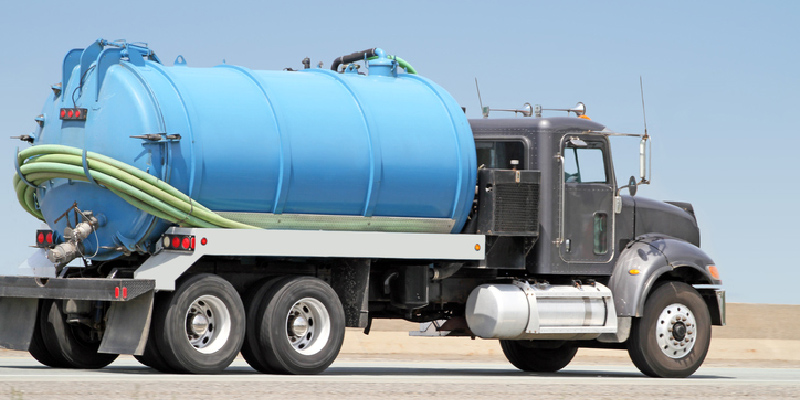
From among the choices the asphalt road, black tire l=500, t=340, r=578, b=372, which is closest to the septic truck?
the asphalt road

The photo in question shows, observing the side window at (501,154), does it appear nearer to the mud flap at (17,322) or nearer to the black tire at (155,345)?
the black tire at (155,345)

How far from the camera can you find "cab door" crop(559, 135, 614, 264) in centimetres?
1753

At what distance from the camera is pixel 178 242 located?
14.8 m

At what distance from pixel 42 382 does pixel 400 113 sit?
223 inches

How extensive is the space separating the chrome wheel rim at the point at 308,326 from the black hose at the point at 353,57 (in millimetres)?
3719

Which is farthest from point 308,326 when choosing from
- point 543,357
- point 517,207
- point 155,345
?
point 543,357

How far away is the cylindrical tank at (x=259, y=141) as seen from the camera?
1493 cm

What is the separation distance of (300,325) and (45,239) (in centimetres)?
324

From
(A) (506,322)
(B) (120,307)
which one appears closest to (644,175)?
(A) (506,322)

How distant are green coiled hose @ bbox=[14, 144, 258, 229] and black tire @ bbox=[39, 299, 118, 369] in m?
1.76

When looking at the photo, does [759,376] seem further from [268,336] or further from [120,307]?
[120,307]

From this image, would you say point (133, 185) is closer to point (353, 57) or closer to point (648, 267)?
point (353, 57)

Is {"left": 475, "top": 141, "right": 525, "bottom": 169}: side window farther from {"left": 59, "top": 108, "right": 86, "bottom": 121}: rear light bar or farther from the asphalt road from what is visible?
{"left": 59, "top": 108, "right": 86, "bottom": 121}: rear light bar

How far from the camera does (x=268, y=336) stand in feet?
49.5
